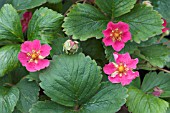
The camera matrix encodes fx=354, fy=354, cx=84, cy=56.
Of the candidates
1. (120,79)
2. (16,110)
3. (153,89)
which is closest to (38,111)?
(16,110)

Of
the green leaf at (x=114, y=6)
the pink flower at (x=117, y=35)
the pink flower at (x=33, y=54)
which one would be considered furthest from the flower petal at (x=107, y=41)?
the pink flower at (x=33, y=54)

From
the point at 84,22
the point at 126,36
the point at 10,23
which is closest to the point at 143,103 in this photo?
the point at 126,36

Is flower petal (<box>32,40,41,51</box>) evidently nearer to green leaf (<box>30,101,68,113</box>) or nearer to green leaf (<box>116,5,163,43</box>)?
green leaf (<box>30,101,68,113</box>)

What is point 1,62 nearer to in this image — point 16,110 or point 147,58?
point 16,110

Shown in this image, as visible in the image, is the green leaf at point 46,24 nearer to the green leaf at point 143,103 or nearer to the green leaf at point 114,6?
the green leaf at point 114,6

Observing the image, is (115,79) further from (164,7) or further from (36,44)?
(164,7)

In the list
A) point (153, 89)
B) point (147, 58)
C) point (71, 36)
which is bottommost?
point (153, 89)
